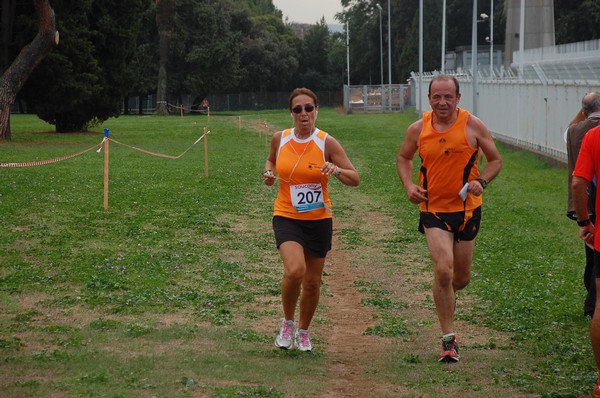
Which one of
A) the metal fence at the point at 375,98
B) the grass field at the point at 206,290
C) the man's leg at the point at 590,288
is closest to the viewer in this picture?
the grass field at the point at 206,290

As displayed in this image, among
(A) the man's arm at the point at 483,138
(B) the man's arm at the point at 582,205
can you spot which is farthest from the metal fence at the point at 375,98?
(B) the man's arm at the point at 582,205

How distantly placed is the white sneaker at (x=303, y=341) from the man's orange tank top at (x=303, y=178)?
92 cm

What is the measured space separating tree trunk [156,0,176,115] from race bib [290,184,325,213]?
7250 cm

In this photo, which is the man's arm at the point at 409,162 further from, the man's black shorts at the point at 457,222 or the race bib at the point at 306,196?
the race bib at the point at 306,196

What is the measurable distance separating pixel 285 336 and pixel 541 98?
23.6m

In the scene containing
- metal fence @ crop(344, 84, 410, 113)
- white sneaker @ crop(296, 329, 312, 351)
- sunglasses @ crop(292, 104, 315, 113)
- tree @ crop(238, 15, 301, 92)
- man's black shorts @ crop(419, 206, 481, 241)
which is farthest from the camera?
tree @ crop(238, 15, 301, 92)

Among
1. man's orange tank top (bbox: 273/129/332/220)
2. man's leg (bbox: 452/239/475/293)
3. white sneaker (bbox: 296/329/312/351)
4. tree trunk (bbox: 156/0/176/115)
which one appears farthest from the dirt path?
tree trunk (bbox: 156/0/176/115)

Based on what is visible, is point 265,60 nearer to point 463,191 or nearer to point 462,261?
point 462,261

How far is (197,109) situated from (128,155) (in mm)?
61825

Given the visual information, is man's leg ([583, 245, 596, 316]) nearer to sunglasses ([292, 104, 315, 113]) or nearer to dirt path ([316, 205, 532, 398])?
dirt path ([316, 205, 532, 398])

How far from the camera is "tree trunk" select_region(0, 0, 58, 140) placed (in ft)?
115

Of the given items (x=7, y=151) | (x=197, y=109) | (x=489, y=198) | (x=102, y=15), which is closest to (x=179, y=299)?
(x=489, y=198)

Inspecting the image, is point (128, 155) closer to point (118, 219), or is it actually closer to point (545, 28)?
point (118, 219)

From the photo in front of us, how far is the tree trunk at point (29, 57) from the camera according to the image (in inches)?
1377
